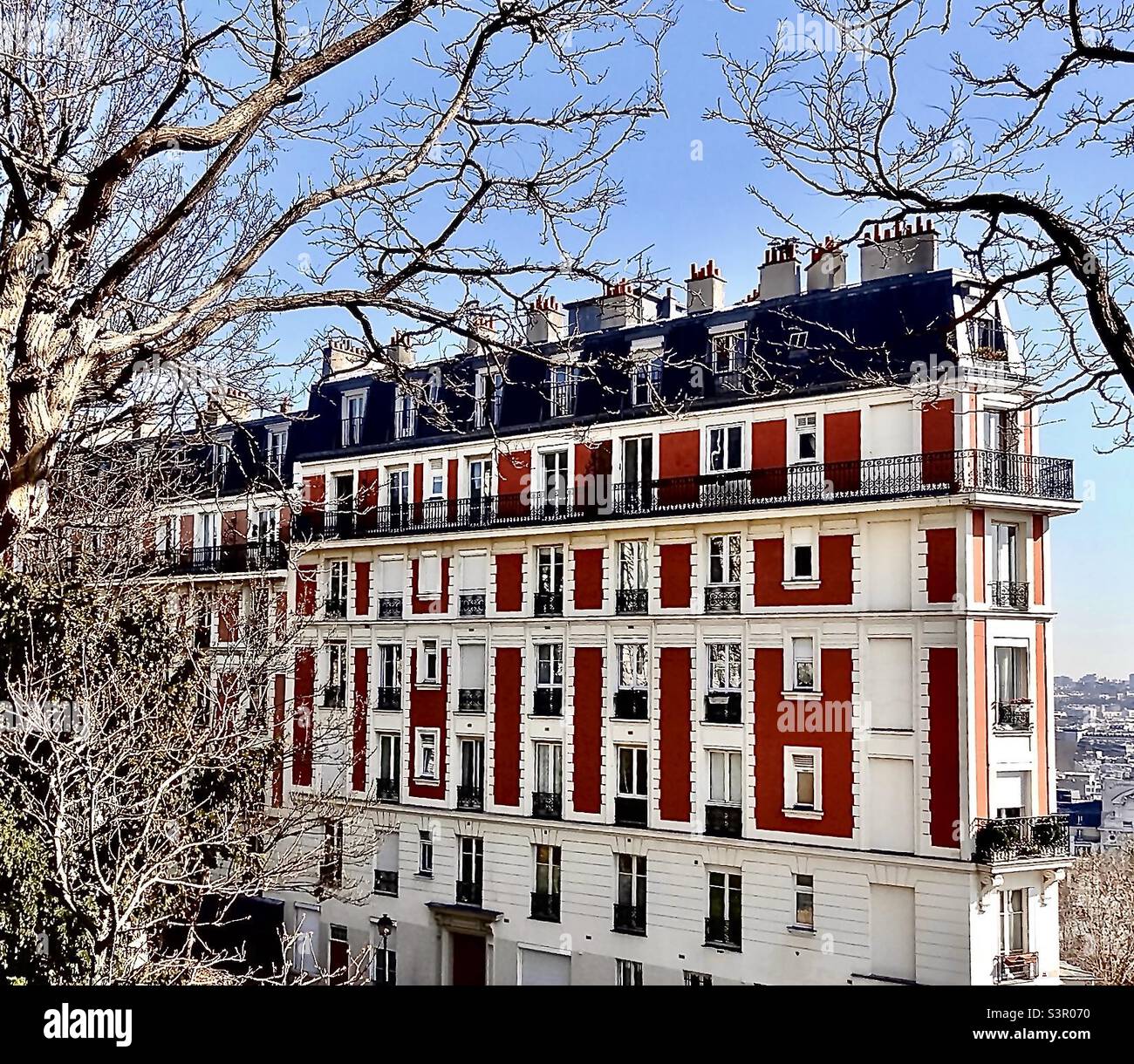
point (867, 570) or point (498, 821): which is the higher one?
point (867, 570)

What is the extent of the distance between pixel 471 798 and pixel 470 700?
1429mm

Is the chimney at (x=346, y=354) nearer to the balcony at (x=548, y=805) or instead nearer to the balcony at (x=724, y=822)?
the balcony at (x=724, y=822)

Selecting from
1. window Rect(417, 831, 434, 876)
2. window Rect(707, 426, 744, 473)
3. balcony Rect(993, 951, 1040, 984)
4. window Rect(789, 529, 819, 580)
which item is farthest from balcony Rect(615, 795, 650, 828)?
balcony Rect(993, 951, 1040, 984)

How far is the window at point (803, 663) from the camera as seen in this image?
1438 cm

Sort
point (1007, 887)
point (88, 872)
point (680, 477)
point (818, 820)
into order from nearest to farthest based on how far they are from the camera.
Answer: point (88, 872)
point (1007, 887)
point (818, 820)
point (680, 477)

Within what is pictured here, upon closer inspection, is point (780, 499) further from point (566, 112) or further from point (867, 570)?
point (566, 112)

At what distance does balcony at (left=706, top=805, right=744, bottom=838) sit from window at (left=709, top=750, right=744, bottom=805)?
0.26 feet

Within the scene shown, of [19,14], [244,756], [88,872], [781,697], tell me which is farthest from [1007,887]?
[19,14]

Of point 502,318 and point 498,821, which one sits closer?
point 502,318

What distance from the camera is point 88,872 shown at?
20.8 feet

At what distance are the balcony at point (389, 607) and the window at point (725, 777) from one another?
6039 millimetres

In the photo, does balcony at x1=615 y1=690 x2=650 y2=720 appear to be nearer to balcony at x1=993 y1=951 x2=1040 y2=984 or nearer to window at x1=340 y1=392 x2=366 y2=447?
balcony at x1=993 y1=951 x2=1040 y2=984

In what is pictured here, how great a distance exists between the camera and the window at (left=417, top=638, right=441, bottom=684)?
18562mm
